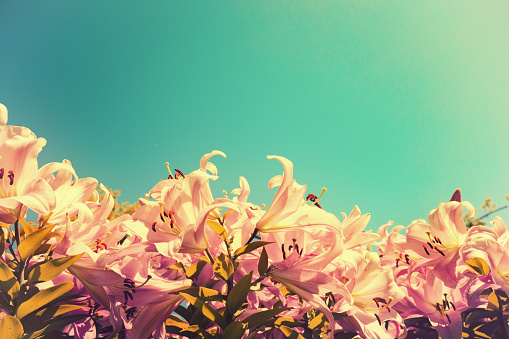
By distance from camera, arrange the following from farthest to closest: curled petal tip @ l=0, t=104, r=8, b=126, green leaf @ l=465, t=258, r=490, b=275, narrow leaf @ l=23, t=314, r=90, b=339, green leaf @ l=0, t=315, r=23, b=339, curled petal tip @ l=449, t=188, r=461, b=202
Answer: curled petal tip @ l=449, t=188, r=461, b=202 → green leaf @ l=465, t=258, r=490, b=275 → curled petal tip @ l=0, t=104, r=8, b=126 → narrow leaf @ l=23, t=314, r=90, b=339 → green leaf @ l=0, t=315, r=23, b=339

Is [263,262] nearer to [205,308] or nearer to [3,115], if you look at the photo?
[205,308]

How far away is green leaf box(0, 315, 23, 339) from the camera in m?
0.95

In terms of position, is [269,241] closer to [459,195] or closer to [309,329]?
[309,329]

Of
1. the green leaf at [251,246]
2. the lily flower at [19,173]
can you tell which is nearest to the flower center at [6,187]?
the lily flower at [19,173]

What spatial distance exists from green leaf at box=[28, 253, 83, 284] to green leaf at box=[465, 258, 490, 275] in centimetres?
125

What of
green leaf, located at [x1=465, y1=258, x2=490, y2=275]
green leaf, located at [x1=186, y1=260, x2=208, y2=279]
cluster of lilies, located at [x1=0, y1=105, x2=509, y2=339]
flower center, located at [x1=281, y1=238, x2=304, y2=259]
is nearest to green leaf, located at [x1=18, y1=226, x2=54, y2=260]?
cluster of lilies, located at [x1=0, y1=105, x2=509, y2=339]

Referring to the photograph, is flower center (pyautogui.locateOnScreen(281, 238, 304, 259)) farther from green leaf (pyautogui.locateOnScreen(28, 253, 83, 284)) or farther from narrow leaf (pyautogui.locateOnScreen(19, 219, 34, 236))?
narrow leaf (pyautogui.locateOnScreen(19, 219, 34, 236))

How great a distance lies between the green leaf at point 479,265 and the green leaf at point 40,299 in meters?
1.28

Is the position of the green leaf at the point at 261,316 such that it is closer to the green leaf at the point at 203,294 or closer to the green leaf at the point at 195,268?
the green leaf at the point at 203,294

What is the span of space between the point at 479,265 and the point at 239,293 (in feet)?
2.82

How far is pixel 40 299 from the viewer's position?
1.04 m

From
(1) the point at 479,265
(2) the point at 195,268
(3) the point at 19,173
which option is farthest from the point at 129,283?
(1) the point at 479,265

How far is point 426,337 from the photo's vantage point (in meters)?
1.58

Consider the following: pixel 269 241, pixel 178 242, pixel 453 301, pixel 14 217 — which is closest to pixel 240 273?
pixel 269 241
